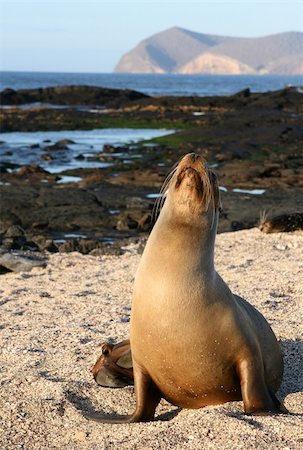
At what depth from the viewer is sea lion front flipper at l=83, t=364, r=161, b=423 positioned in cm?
466

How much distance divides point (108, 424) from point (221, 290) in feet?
3.23

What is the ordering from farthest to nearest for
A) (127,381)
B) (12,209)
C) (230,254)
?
(12,209), (230,254), (127,381)

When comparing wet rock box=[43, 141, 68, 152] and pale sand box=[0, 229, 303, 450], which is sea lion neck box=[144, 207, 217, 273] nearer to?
pale sand box=[0, 229, 303, 450]

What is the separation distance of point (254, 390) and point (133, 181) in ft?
49.4

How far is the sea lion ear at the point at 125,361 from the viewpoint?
17.6 ft

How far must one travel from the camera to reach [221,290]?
4.65m

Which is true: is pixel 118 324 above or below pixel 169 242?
below

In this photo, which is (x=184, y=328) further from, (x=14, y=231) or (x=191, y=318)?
(x=14, y=231)

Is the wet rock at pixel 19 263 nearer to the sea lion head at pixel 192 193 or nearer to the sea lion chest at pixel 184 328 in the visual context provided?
the sea lion chest at pixel 184 328

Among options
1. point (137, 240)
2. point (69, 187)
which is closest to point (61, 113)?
point (69, 187)

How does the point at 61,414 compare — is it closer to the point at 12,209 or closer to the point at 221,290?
the point at 221,290

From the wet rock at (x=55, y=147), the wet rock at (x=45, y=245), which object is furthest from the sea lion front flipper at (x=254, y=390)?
the wet rock at (x=55, y=147)

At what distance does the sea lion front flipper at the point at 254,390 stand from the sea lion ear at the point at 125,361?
99 centimetres

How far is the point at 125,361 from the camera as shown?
17.7 ft
